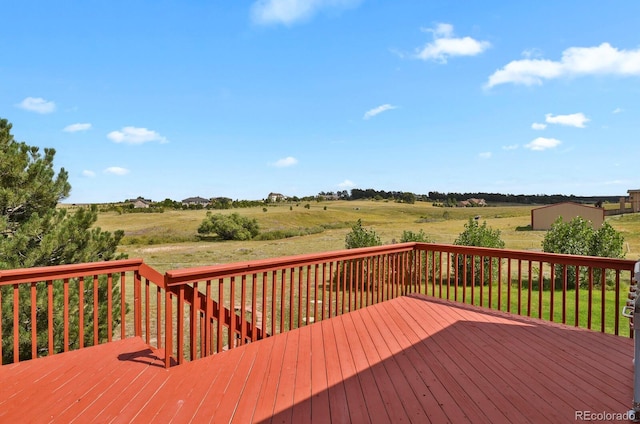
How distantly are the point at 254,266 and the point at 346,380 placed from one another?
1348 mm

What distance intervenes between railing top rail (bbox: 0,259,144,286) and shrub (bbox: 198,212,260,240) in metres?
33.4

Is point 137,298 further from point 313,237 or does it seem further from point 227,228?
point 227,228

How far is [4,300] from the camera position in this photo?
4625 mm

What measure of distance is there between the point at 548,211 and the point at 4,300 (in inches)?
1736

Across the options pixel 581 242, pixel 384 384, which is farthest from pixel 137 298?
pixel 581 242

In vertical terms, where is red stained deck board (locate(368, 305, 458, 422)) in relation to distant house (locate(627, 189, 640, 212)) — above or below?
below

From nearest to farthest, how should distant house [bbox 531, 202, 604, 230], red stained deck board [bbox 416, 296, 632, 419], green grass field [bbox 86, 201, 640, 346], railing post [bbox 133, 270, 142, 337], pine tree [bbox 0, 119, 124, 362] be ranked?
red stained deck board [bbox 416, 296, 632, 419], railing post [bbox 133, 270, 142, 337], pine tree [bbox 0, 119, 124, 362], green grass field [bbox 86, 201, 640, 346], distant house [bbox 531, 202, 604, 230]

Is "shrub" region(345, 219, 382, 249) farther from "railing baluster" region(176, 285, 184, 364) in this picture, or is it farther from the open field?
"railing baluster" region(176, 285, 184, 364)

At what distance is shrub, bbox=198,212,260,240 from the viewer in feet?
119

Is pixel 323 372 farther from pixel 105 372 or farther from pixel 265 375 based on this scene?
pixel 105 372

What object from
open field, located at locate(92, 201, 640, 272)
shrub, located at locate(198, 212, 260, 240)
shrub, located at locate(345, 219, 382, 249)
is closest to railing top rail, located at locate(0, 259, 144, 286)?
shrub, located at locate(345, 219, 382, 249)

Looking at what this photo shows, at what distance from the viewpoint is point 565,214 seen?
35.5 m

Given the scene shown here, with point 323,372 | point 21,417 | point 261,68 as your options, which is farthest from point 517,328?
point 261,68

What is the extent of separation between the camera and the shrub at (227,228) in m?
36.3
